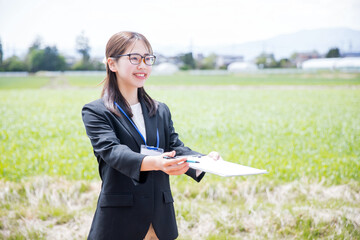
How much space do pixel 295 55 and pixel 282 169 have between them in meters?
17.8

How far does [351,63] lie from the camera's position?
9.84 meters

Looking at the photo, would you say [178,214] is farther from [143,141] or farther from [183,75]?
[183,75]

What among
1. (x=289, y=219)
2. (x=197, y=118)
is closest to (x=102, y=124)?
(x=289, y=219)

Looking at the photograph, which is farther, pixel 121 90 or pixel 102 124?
pixel 121 90

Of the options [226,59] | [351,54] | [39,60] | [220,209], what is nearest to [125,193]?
[220,209]

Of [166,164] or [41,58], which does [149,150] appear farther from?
[41,58]

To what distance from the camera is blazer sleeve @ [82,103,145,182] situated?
1347mm

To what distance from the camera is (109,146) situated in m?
1.43

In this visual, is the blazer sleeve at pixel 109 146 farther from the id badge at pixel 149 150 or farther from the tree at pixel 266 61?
the tree at pixel 266 61

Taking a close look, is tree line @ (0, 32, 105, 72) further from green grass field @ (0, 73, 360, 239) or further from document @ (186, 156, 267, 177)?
document @ (186, 156, 267, 177)

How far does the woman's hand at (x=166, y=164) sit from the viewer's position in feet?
4.04

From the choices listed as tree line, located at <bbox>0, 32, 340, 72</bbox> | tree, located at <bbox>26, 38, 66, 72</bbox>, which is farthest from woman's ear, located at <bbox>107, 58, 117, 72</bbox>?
tree, located at <bbox>26, 38, 66, 72</bbox>

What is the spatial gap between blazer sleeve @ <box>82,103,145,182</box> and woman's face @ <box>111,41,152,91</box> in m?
0.18

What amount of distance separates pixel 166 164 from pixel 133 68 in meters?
0.53
